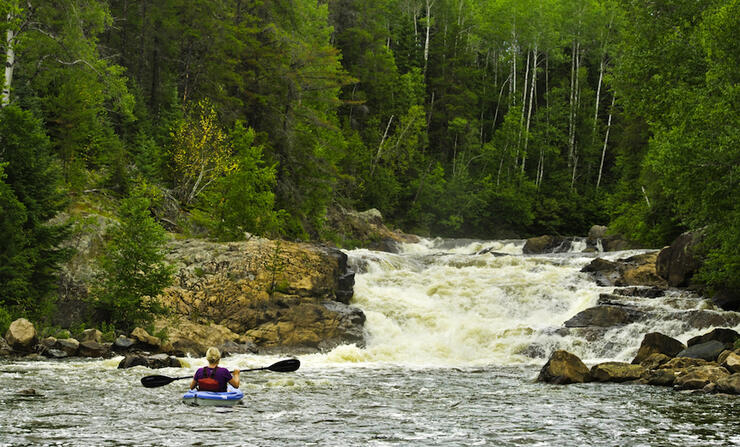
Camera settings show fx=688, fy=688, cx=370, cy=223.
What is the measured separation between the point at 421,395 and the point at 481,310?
10449mm

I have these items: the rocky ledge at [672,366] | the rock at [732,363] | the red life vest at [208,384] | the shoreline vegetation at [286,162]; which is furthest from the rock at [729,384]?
the red life vest at [208,384]

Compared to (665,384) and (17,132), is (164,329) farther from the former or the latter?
(665,384)

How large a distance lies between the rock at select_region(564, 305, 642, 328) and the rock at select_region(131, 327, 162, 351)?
38.7 ft

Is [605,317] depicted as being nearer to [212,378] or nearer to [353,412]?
[353,412]

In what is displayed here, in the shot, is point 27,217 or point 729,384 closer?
point 729,384

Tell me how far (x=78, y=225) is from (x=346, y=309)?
841cm

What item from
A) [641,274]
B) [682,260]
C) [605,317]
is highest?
[682,260]

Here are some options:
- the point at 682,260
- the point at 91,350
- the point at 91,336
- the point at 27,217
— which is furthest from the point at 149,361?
the point at 682,260

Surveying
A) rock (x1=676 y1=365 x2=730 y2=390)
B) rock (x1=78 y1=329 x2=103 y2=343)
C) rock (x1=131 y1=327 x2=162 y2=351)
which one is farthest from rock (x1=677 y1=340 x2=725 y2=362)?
rock (x1=78 y1=329 x2=103 y2=343)

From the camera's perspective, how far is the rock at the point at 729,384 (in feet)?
43.6

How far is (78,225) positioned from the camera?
1984 cm

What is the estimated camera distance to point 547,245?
3781 centimetres

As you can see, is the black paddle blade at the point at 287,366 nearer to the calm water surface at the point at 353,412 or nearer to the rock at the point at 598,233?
the calm water surface at the point at 353,412

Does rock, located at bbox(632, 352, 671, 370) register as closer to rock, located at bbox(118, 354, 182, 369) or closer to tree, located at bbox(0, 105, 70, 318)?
rock, located at bbox(118, 354, 182, 369)
